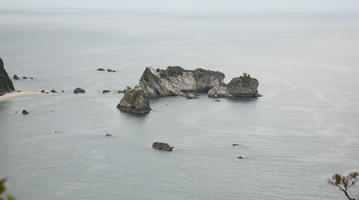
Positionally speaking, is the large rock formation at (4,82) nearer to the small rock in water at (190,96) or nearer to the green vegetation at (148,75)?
the green vegetation at (148,75)

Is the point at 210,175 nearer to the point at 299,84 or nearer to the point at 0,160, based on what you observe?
the point at 0,160

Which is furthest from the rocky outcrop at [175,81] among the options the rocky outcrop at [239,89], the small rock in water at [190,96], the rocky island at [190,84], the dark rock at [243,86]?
the dark rock at [243,86]

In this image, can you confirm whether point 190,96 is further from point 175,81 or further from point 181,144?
point 181,144

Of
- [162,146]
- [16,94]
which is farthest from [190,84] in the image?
[162,146]

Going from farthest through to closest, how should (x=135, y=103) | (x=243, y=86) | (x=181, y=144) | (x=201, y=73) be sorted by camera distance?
(x=201, y=73) → (x=243, y=86) → (x=135, y=103) → (x=181, y=144)

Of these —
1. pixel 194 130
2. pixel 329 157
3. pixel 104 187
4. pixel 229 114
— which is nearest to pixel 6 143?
pixel 104 187
